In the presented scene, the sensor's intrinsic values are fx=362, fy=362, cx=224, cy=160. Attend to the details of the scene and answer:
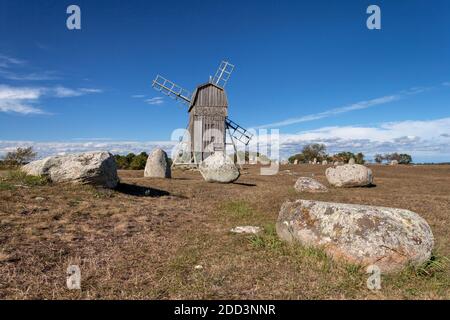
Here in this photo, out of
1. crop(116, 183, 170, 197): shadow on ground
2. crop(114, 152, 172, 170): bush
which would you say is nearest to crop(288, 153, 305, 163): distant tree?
crop(114, 152, 172, 170): bush

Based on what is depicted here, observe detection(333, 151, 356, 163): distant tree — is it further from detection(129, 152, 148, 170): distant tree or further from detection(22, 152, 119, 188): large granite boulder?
detection(22, 152, 119, 188): large granite boulder

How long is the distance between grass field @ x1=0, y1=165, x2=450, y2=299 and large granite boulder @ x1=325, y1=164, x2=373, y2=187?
9.47 metres

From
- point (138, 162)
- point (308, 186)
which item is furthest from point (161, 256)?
point (138, 162)

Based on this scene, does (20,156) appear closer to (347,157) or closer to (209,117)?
(209,117)

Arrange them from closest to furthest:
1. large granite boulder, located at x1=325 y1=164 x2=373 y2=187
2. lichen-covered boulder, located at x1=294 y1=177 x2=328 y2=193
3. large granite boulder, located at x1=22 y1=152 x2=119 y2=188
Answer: large granite boulder, located at x1=22 y1=152 x2=119 y2=188
lichen-covered boulder, located at x1=294 y1=177 x2=328 y2=193
large granite boulder, located at x1=325 y1=164 x2=373 y2=187

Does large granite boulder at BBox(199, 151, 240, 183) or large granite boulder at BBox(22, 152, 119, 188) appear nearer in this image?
large granite boulder at BBox(22, 152, 119, 188)

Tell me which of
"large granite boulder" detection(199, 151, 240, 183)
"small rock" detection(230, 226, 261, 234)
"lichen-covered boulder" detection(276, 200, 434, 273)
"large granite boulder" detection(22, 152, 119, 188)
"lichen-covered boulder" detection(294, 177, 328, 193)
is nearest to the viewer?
"lichen-covered boulder" detection(276, 200, 434, 273)

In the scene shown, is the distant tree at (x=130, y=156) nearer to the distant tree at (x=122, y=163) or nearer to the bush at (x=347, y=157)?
the distant tree at (x=122, y=163)

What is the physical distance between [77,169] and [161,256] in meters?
9.09

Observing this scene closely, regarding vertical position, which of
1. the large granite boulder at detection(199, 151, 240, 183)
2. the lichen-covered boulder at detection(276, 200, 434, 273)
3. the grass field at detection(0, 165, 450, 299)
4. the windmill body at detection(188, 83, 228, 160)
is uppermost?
the windmill body at detection(188, 83, 228, 160)

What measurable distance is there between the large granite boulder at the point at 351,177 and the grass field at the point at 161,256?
9465 mm

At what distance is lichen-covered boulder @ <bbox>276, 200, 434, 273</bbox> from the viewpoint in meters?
6.93

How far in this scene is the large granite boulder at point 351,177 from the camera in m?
23.7

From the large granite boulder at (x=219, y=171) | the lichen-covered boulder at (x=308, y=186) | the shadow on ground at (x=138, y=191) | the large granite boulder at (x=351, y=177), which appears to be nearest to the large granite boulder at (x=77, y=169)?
the shadow on ground at (x=138, y=191)
